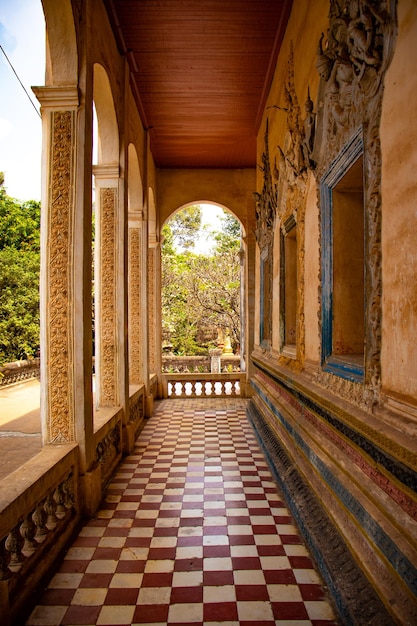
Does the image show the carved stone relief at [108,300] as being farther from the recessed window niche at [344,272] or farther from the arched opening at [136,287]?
the recessed window niche at [344,272]

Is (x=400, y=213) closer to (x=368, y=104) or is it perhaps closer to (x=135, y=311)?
(x=368, y=104)

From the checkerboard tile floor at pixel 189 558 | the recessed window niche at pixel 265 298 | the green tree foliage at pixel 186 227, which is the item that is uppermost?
the green tree foliage at pixel 186 227

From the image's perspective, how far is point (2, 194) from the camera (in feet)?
48.1

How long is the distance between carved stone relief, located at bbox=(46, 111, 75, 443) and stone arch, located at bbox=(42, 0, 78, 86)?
2.25ft

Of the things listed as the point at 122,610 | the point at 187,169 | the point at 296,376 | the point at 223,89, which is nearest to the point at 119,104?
the point at 223,89

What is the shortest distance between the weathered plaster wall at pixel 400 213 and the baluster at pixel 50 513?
2.51m

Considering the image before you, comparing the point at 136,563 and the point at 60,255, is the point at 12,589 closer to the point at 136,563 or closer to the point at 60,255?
the point at 136,563

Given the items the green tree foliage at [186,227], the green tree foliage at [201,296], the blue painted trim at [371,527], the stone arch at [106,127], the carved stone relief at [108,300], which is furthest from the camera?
the green tree foliage at [186,227]

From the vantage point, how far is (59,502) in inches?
141

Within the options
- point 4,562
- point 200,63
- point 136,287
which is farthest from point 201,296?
point 4,562

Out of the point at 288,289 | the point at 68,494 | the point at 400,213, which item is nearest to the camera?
the point at 400,213

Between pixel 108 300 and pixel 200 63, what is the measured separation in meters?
3.68

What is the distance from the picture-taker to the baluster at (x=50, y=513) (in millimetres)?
3297

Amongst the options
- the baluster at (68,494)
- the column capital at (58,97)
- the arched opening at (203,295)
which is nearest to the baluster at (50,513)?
the baluster at (68,494)
